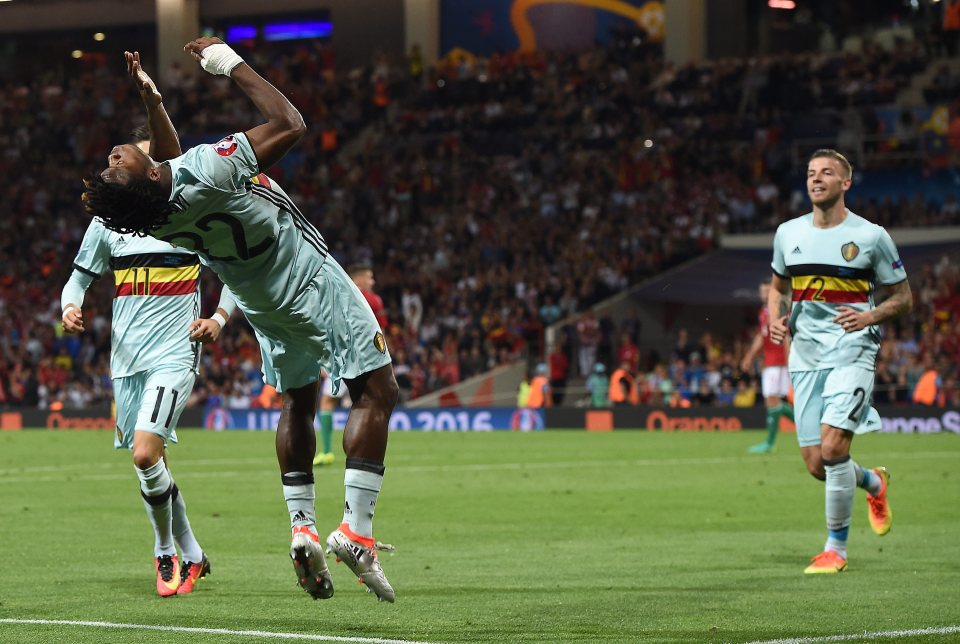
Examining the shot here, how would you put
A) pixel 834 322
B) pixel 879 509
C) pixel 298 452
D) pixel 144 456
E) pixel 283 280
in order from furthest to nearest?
pixel 879 509 < pixel 834 322 < pixel 144 456 < pixel 298 452 < pixel 283 280

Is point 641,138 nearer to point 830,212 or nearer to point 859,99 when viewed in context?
point 859,99

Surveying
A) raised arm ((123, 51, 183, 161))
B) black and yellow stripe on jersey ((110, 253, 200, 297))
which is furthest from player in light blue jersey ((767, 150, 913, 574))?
raised arm ((123, 51, 183, 161))

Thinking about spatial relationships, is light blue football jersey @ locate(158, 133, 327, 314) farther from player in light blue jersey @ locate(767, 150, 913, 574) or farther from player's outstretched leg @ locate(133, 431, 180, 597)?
player in light blue jersey @ locate(767, 150, 913, 574)

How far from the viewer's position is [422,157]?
142 ft

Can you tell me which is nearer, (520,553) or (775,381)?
(520,553)

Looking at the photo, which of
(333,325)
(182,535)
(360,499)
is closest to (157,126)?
(333,325)

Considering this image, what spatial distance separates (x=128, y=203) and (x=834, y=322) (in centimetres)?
513

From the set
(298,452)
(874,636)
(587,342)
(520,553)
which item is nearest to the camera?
(874,636)

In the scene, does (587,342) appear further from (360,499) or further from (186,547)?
(360,499)

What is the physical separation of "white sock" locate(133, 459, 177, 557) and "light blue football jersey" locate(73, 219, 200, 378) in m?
0.79

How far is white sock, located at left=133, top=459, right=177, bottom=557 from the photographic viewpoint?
9.09m

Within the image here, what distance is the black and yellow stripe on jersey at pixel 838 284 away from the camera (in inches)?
402

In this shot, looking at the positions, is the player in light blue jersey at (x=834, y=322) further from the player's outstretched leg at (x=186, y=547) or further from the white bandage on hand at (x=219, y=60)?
the white bandage on hand at (x=219, y=60)

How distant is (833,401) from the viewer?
1010 cm
